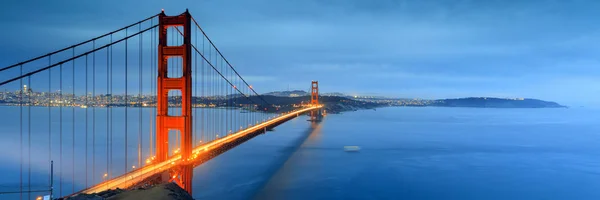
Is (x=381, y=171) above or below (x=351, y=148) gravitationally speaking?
below

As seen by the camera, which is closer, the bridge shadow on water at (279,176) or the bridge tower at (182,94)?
the bridge tower at (182,94)

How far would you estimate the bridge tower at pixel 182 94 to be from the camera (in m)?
13.2

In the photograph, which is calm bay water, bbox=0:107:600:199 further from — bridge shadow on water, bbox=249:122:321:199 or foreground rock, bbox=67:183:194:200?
foreground rock, bbox=67:183:194:200

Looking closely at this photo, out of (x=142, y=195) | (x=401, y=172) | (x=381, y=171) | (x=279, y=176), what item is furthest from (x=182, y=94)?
(x=401, y=172)

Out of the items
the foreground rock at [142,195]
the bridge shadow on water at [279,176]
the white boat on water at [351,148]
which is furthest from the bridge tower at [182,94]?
the white boat on water at [351,148]

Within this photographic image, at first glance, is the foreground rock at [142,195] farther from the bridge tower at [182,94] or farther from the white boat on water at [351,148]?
the white boat on water at [351,148]

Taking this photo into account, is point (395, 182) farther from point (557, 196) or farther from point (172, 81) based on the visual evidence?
point (172, 81)

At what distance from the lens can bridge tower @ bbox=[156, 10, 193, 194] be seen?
13203mm

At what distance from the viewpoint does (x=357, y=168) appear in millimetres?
26109

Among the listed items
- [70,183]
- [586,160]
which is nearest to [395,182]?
[70,183]

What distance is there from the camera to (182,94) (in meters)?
13.3

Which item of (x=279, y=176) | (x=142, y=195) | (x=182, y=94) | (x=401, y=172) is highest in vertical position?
(x=182, y=94)

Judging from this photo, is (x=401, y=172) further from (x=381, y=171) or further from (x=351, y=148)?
(x=351, y=148)

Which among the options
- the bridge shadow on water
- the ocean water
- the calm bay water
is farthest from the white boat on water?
the bridge shadow on water
